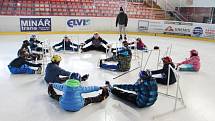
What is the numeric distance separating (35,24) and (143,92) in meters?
10.9

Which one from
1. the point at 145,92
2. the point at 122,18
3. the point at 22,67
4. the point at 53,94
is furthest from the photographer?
the point at 122,18

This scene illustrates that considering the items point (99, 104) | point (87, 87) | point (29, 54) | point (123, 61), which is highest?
point (29, 54)

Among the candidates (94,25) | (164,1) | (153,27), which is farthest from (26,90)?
(164,1)

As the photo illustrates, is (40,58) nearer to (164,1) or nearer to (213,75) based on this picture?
(213,75)

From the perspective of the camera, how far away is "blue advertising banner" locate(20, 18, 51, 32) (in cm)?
1361

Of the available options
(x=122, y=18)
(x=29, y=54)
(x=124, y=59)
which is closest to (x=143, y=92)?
(x=124, y=59)

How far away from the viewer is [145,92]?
426 cm

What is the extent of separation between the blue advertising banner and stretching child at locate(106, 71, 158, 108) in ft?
33.6

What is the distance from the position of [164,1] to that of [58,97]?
53.4 ft

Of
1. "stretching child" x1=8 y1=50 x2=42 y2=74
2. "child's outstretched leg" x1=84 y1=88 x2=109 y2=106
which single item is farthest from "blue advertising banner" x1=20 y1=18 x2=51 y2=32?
"child's outstretched leg" x1=84 y1=88 x2=109 y2=106

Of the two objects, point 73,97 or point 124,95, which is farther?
point 124,95

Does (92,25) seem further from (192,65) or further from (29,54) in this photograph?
(192,65)

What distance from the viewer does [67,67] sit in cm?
707

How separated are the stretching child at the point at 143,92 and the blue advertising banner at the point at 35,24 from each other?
10.2 meters
